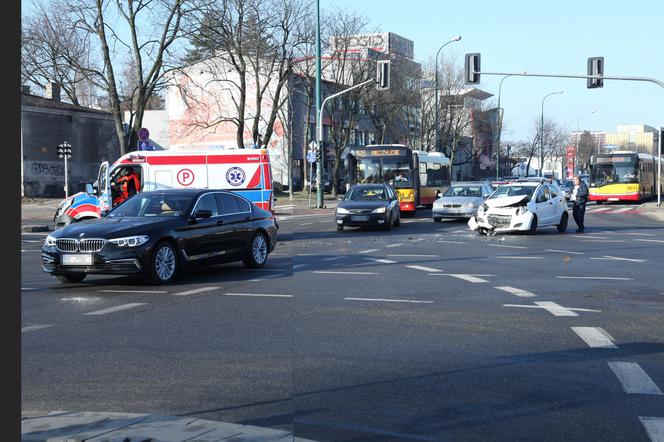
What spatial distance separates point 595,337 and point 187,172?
16097 mm

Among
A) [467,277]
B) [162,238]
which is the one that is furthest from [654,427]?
[162,238]

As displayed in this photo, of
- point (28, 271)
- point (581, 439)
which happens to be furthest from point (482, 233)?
point (581, 439)

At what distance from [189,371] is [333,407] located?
1629 mm

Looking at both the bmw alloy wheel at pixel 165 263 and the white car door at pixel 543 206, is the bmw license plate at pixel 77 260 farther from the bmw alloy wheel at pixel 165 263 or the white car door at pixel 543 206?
the white car door at pixel 543 206

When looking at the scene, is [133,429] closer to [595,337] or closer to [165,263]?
[595,337]

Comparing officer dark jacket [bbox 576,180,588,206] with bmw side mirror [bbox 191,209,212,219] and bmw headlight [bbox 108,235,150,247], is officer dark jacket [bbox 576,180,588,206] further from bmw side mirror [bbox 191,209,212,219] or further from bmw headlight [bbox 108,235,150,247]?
bmw headlight [bbox 108,235,150,247]

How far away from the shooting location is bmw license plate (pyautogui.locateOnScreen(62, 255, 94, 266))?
40.4ft

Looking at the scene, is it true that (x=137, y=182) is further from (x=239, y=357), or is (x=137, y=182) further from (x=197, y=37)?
(x=197, y=37)

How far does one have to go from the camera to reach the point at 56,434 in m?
5.05

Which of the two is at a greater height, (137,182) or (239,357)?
(137,182)


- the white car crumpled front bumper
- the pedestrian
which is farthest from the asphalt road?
the pedestrian

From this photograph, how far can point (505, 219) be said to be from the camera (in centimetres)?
2405

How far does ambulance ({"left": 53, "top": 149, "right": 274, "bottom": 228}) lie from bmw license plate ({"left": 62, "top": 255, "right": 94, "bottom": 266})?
10068 mm

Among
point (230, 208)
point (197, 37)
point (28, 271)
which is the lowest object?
point (28, 271)
